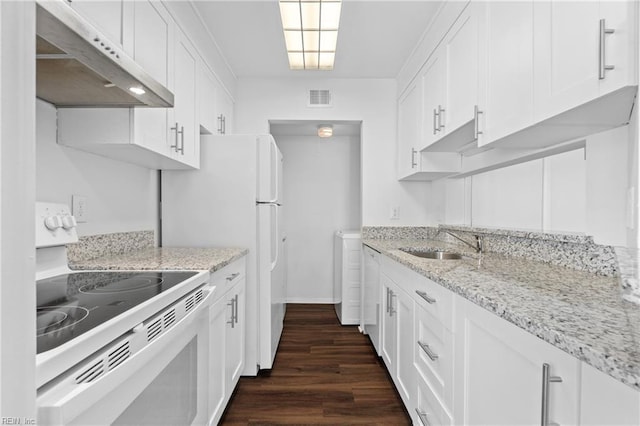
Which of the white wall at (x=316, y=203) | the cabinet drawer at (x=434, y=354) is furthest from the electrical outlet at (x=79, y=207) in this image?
the white wall at (x=316, y=203)

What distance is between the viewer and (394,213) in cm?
322

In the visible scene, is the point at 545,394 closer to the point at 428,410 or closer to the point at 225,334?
the point at 428,410

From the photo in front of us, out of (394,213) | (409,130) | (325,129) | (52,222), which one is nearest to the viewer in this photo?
(52,222)

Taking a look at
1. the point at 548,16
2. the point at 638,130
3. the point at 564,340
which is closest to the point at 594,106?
the point at 638,130

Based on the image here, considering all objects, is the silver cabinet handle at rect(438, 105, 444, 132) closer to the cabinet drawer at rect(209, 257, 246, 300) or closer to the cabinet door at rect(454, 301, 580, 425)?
the cabinet door at rect(454, 301, 580, 425)

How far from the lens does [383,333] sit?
240cm

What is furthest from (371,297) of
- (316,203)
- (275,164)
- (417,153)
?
(316,203)

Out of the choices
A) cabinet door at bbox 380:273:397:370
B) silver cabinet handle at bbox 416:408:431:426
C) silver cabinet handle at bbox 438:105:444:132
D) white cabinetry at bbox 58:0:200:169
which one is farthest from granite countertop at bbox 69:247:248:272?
silver cabinet handle at bbox 438:105:444:132

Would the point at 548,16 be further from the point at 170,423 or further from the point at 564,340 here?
the point at 170,423

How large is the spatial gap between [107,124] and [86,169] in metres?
0.36

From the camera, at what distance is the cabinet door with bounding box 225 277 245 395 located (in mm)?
1863

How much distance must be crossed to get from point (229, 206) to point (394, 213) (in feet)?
5.40

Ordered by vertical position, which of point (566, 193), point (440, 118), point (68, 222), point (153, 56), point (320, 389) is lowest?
point (320, 389)

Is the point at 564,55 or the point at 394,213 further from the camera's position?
the point at 394,213
